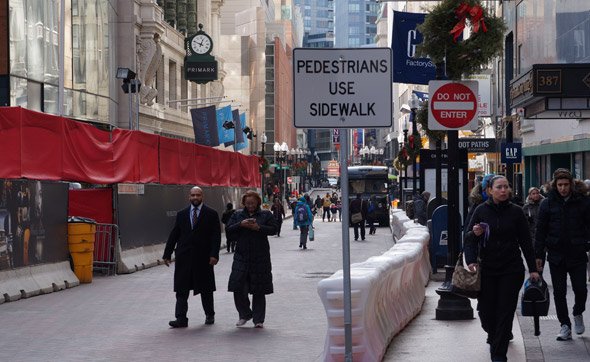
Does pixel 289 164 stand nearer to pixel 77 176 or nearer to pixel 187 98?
pixel 187 98

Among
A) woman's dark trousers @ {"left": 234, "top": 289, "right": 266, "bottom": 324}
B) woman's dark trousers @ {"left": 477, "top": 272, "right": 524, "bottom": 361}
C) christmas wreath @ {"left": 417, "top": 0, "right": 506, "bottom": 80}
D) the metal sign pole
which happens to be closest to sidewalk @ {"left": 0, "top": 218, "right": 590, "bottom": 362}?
woman's dark trousers @ {"left": 234, "top": 289, "right": 266, "bottom": 324}

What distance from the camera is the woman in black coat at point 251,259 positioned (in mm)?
15141

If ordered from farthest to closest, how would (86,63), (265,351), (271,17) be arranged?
1. (271,17)
2. (86,63)
3. (265,351)

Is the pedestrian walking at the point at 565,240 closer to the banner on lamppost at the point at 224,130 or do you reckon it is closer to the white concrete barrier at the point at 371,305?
the white concrete barrier at the point at 371,305

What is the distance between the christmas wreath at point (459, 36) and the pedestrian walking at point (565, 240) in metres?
3.90

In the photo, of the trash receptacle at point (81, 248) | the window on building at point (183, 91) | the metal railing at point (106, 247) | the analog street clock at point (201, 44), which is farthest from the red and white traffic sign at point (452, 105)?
the window on building at point (183, 91)

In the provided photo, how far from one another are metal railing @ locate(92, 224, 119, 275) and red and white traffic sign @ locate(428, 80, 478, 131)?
39.7 feet

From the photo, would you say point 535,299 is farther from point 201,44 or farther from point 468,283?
point 201,44

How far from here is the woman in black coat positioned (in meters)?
15.1

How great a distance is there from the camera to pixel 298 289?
21797 millimetres

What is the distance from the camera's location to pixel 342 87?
9.88 metres

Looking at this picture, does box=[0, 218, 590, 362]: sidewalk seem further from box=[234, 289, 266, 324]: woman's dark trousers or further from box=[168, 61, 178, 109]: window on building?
box=[168, 61, 178, 109]: window on building

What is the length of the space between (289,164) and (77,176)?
101m

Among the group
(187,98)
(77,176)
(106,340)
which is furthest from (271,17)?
(106,340)
